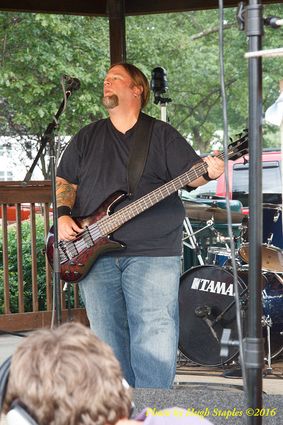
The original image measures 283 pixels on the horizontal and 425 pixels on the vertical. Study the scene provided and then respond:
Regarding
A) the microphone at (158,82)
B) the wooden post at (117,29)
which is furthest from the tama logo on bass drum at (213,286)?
the wooden post at (117,29)

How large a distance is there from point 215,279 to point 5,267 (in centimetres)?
180

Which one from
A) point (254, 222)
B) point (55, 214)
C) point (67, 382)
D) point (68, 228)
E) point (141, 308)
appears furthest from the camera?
point (55, 214)

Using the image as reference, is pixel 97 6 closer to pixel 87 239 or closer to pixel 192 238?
pixel 192 238

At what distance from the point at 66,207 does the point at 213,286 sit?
7.78 ft

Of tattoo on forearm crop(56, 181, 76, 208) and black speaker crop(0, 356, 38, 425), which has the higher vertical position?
tattoo on forearm crop(56, 181, 76, 208)

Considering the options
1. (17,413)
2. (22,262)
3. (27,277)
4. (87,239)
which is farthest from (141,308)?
(27,277)

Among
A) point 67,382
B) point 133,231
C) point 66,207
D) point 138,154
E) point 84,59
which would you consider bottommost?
point 67,382

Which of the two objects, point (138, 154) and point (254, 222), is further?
point (138, 154)

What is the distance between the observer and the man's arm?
12.7ft

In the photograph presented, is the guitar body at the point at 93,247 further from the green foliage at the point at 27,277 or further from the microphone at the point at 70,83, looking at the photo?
the green foliage at the point at 27,277

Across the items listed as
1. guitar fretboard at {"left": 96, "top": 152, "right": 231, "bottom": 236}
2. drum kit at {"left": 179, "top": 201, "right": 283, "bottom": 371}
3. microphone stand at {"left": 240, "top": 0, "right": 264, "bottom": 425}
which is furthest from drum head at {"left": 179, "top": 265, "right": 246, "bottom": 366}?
microphone stand at {"left": 240, "top": 0, "right": 264, "bottom": 425}

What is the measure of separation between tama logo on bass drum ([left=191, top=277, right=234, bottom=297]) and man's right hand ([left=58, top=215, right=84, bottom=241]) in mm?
2267

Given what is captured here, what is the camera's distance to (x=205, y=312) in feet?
19.6

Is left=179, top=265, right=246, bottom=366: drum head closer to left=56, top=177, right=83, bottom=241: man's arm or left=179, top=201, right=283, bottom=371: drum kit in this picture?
left=179, top=201, right=283, bottom=371: drum kit
